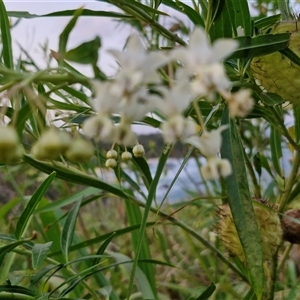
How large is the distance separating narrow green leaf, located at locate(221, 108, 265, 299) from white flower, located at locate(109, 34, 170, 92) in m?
0.20

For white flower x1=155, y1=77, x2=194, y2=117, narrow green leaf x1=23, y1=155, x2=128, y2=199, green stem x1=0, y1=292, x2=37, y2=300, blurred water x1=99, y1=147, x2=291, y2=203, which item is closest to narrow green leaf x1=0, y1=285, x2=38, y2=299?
green stem x1=0, y1=292, x2=37, y2=300

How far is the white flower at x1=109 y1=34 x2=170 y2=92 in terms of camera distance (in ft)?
0.81

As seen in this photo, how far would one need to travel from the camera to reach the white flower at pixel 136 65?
0.25 m

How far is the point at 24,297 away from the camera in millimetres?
535

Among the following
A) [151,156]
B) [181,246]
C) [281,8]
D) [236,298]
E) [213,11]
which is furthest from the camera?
[151,156]

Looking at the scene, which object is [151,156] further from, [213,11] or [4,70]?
[4,70]

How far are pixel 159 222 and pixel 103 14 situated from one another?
0.29 m

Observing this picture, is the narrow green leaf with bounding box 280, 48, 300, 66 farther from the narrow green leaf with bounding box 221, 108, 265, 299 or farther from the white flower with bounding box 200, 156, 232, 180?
the white flower with bounding box 200, 156, 232, 180

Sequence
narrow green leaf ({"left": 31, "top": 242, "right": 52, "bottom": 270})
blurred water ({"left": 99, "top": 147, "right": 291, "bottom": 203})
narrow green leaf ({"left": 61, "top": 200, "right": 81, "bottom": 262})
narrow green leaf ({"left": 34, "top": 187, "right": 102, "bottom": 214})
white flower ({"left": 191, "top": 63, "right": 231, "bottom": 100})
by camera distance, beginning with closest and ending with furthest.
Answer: white flower ({"left": 191, "top": 63, "right": 231, "bottom": 100})
narrow green leaf ({"left": 31, "top": 242, "right": 52, "bottom": 270})
narrow green leaf ({"left": 61, "top": 200, "right": 81, "bottom": 262})
narrow green leaf ({"left": 34, "top": 187, "right": 102, "bottom": 214})
blurred water ({"left": 99, "top": 147, "right": 291, "bottom": 203})

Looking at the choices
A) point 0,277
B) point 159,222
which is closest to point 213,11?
point 159,222

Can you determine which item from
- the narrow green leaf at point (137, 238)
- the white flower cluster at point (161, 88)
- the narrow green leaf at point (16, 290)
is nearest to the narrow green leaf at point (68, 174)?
the narrow green leaf at point (16, 290)

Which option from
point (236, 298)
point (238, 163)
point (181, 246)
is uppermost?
point (238, 163)

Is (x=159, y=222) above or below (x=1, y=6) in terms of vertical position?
below

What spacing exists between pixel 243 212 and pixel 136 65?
0.23 m
